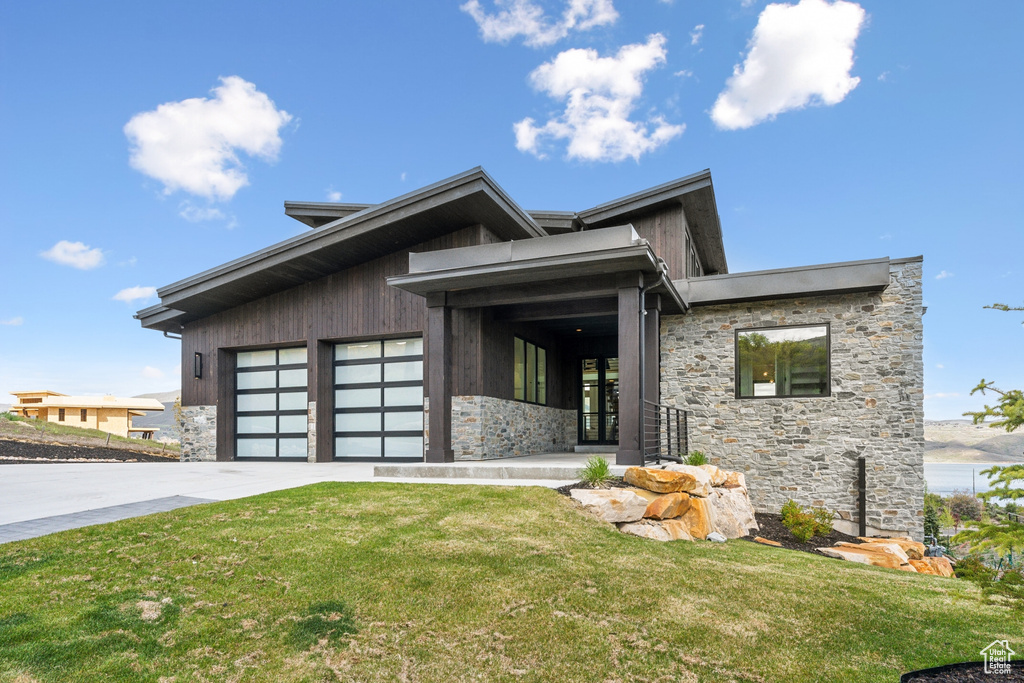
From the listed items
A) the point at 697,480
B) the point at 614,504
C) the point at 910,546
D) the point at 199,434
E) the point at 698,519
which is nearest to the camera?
the point at 614,504

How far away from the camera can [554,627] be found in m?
4.19

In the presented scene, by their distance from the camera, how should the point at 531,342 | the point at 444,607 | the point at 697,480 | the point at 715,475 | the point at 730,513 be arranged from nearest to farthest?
the point at 444,607 → the point at 697,480 → the point at 730,513 → the point at 715,475 → the point at 531,342

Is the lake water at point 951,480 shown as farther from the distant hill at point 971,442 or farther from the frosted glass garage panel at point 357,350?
the frosted glass garage panel at point 357,350

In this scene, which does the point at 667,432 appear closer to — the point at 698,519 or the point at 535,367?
the point at 698,519

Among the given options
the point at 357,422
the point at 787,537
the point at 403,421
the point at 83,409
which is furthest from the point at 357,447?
the point at 83,409

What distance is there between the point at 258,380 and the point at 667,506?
36.9 feet

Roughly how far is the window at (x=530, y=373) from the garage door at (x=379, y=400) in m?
2.13

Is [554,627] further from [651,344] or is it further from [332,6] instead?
[332,6]

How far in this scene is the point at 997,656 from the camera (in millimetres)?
4055

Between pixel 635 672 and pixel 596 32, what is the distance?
15.8m

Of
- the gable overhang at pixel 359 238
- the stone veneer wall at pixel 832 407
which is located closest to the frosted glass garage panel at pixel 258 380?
the gable overhang at pixel 359 238

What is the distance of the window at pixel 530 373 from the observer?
1332 centimetres

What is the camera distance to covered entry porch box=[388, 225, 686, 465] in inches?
361

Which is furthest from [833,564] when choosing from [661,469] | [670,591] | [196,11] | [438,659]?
[196,11]
